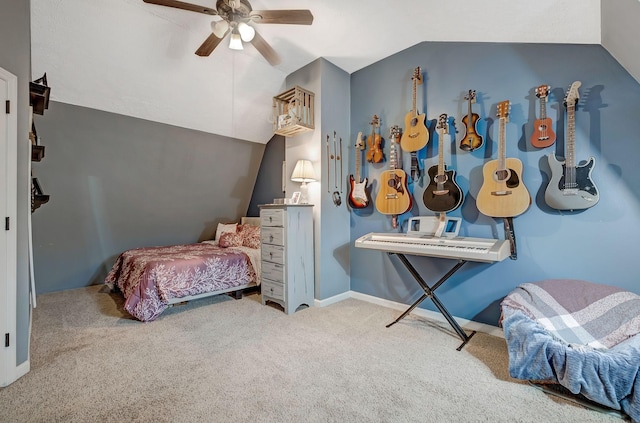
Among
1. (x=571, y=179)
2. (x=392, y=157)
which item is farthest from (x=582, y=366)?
(x=392, y=157)

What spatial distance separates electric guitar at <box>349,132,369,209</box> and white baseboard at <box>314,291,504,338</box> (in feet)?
3.46

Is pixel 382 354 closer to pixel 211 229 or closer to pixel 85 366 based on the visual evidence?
pixel 85 366

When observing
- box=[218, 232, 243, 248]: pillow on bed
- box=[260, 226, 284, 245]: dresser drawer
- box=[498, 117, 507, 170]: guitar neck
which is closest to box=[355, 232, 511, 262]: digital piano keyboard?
box=[498, 117, 507, 170]: guitar neck

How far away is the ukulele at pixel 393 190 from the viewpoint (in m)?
2.80

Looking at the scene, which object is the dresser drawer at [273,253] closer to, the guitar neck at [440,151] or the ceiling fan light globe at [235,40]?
the guitar neck at [440,151]

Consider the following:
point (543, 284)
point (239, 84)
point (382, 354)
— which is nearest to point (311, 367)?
point (382, 354)

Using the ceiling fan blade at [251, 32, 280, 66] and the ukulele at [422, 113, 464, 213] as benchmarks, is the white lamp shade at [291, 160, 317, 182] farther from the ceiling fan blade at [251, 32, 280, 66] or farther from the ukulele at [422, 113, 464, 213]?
the ukulele at [422, 113, 464, 213]

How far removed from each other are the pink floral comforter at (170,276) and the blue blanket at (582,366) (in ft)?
8.98

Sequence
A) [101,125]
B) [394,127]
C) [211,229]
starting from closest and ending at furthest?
[394,127] → [101,125] → [211,229]

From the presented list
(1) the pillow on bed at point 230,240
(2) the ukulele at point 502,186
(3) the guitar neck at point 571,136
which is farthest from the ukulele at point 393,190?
(1) the pillow on bed at point 230,240

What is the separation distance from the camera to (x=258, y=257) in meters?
3.64

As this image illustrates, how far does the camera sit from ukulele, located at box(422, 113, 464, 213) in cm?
249

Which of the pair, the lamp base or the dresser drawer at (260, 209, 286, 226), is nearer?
the dresser drawer at (260, 209, 286, 226)

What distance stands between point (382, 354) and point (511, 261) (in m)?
1.29
